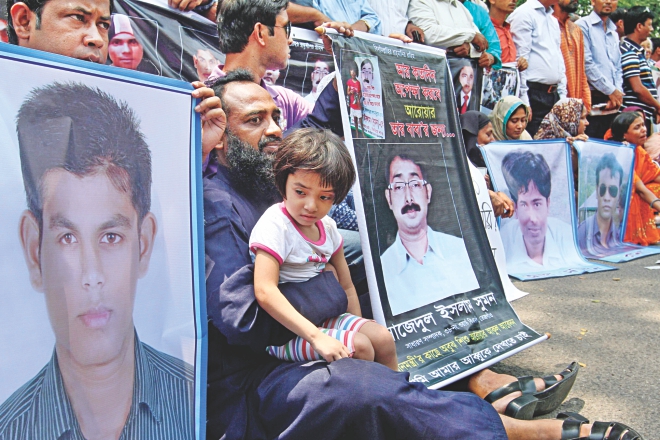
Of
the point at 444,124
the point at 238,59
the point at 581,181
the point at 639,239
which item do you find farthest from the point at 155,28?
the point at 639,239

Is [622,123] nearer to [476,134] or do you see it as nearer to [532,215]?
[532,215]

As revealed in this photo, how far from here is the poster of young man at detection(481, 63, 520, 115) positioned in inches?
249

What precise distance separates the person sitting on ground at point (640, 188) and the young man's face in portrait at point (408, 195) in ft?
15.9

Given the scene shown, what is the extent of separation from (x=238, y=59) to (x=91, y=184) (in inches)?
65.1

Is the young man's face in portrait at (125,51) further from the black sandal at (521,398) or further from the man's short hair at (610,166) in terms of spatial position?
the man's short hair at (610,166)

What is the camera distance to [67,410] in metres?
1.49

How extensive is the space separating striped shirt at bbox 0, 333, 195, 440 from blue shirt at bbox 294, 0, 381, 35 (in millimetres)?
3175

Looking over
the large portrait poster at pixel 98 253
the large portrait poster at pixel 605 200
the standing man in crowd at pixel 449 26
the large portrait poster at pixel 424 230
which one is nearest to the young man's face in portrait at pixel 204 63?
the large portrait poster at pixel 424 230

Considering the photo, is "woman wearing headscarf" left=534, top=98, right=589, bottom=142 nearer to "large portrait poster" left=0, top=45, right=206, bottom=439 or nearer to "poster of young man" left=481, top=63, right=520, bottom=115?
"poster of young man" left=481, top=63, right=520, bottom=115

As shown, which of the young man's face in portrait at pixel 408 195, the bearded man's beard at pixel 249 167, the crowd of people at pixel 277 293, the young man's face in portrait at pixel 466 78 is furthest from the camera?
the young man's face in portrait at pixel 466 78

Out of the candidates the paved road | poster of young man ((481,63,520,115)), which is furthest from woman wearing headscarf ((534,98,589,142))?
the paved road

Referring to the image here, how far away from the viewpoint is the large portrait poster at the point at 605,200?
6129 millimetres

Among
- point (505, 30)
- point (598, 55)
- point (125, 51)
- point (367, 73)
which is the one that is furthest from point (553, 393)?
point (598, 55)

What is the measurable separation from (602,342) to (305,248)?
2.36m
